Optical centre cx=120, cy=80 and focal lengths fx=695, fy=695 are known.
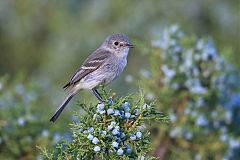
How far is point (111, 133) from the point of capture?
4.31 meters

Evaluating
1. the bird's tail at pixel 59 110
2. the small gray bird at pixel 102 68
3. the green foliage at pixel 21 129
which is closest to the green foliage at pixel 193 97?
the small gray bird at pixel 102 68

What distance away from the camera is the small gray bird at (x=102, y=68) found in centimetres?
645

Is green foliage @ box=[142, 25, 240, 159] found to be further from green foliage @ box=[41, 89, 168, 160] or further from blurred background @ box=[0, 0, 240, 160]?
blurred background @ box=[0, 0, 240, 160]

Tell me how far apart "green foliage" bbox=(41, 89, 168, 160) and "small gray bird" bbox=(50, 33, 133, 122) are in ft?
6.03

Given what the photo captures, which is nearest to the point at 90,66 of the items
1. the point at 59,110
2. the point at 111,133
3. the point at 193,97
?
the point at 59,110

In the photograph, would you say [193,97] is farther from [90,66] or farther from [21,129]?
[21,129]

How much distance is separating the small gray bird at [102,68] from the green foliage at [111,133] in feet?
6.03

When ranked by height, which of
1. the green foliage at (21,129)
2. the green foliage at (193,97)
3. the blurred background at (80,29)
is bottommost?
the green foliage at (193,97)

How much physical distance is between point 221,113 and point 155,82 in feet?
2.39

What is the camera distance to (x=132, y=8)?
11859 mm

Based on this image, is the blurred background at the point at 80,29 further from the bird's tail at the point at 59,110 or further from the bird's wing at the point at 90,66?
the bird's tail at the point at 59,110

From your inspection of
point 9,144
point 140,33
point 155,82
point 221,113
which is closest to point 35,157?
point 9,144

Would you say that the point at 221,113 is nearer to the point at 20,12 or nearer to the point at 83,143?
the point at 83,143

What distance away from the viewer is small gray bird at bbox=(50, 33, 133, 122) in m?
6.45
